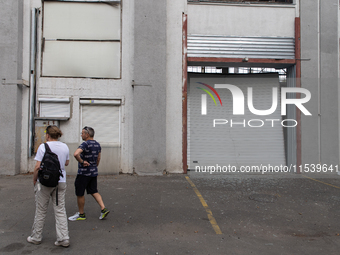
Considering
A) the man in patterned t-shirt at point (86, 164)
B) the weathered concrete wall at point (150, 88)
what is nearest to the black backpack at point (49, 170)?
the man in patterned t-shirt at point (86, 164)

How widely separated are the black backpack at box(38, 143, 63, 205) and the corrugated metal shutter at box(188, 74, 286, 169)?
24.6 feet

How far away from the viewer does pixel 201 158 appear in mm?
11164

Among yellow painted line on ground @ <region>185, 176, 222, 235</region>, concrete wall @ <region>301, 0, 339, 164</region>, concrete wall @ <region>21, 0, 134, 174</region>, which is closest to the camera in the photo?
yellow painted line on ground @ <region>185, 176, 222, 235</region>

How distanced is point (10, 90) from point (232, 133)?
8.45 metres

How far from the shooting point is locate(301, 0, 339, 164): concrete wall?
1079 cm

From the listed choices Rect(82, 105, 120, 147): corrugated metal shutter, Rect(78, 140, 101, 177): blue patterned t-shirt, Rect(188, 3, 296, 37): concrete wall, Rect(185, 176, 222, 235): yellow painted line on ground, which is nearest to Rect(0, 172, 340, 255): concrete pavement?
Rect(185, 176, 222, 235): yellow painted line on ground

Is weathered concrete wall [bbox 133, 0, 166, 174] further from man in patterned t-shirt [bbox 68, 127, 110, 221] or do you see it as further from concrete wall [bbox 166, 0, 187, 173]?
man in patterned t-shirt [bbox 68, 127, 110, 221]

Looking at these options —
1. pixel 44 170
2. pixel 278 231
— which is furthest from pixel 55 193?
pixel 278 231

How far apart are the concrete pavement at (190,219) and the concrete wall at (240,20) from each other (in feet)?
19.1

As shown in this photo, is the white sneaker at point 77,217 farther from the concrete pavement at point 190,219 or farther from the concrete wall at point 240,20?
the concrete wall at point 240,20

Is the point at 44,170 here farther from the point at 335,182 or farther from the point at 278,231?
the point at 335,182

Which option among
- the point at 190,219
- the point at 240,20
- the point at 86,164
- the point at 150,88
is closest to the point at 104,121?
the point at 150,88

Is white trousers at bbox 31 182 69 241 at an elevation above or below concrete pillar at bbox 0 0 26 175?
below

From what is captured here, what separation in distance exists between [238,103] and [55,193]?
29.5 ft
